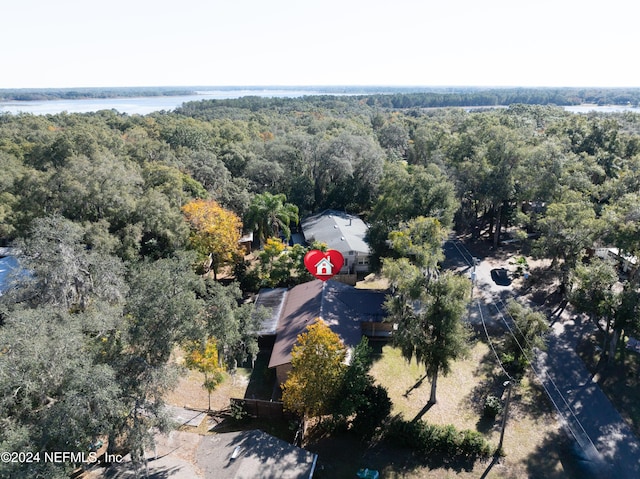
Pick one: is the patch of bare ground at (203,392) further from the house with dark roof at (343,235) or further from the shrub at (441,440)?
the house with dark roof at (343,235)

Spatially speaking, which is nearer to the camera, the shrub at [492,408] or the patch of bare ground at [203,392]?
the shrub at [492,408]

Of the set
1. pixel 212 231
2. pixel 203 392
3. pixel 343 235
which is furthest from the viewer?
pixel 343 235

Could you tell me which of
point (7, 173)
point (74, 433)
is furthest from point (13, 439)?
point (7, 173)

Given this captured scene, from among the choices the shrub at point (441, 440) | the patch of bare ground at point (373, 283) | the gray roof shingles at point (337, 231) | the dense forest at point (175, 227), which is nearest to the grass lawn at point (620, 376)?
the dense forest at point (175, 227)

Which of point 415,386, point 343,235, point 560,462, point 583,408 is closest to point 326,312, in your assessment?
point 415,386

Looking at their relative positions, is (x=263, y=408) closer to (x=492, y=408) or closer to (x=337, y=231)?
(x=492, y=408)

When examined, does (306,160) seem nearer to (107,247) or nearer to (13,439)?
(107,247)
